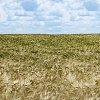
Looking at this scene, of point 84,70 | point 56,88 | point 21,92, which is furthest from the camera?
point 84,70

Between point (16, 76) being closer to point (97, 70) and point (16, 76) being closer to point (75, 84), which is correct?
point (75, 84)

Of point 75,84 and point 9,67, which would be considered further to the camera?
point 9,67

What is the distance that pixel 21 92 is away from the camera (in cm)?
1230

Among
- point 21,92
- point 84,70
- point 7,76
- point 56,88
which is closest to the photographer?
point 21,92

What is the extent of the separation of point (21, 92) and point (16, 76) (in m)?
2.56

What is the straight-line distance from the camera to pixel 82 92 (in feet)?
41.7

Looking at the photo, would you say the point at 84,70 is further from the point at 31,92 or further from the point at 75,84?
the point at 31,92

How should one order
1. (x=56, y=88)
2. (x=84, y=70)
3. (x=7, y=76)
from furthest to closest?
(x=84, y=70) < (x=7, y=76) < (x=56, y=88)

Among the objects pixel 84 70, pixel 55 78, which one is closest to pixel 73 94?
pixel 55 78

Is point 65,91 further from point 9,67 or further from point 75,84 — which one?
point 9,67

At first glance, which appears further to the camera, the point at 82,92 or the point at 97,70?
the point at 97,70

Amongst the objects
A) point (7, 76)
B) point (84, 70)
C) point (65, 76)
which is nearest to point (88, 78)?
point (65, 76)

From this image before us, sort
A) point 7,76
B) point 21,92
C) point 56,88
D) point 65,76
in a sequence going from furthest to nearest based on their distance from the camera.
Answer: point 65,76
point 7,76
point 56,88
point 21,92

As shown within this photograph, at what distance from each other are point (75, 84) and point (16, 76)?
250 centimetres
